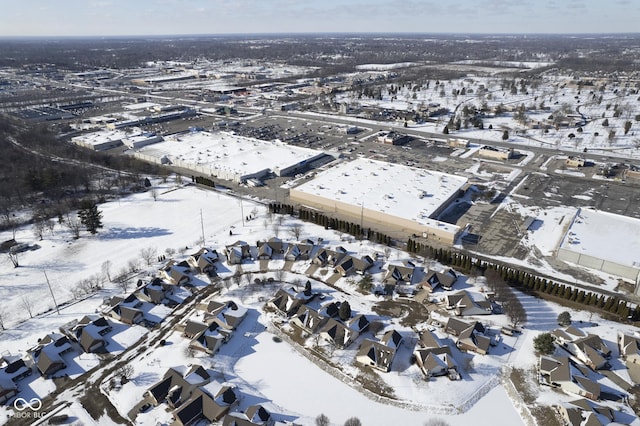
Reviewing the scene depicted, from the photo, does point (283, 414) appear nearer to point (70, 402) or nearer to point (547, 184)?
point (70, 402)

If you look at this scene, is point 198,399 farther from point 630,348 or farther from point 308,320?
point 630,348

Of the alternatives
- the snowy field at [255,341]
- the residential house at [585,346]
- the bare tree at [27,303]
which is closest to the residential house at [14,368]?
the snowy field at [255,341]

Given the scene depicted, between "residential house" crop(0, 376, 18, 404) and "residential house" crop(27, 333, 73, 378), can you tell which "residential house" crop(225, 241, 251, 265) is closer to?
"residential house" crop(27, 333, 73, 378)

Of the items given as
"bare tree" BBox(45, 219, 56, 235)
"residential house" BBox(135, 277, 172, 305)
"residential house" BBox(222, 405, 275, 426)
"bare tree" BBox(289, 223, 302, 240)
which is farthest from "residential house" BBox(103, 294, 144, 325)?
"bare tree" BBox(45, 219, 56, 235)

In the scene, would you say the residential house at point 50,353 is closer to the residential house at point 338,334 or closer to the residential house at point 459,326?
the residential house at point 338,334

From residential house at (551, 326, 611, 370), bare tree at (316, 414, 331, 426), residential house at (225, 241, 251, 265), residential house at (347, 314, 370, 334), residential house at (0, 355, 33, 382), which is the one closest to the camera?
bare tree at (316, 414, 331, 426)
